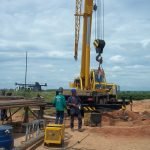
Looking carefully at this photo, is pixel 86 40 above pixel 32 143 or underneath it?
above

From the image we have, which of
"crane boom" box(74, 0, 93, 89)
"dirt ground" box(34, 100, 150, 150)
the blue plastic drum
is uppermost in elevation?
"crane boom" box(74, 0, 93, 89)

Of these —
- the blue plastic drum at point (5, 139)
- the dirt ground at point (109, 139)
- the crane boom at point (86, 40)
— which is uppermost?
the crane boom at point (86, 40)

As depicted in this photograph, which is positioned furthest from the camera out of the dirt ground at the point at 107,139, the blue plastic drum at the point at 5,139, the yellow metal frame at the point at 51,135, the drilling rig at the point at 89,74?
the drilling rig at the point at 89,74

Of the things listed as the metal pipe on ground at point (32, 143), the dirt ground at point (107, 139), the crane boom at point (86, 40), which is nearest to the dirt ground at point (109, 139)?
the dirt ground at point (107, 139)

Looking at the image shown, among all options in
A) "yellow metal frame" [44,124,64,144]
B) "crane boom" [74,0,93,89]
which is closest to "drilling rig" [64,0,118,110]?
"crane boom" [74,0,93,89]

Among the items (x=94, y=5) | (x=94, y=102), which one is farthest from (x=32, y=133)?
(x=94, y=5)

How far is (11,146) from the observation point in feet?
33.6

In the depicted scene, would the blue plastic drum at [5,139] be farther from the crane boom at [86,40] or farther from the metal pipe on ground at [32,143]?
the crane boom at [86,40]

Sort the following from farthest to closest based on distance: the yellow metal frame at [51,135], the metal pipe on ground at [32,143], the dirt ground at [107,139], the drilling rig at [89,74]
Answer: the drilling rig at [89,74], the dirt ground at [107,139], the yellow metal frame at [51,135], the metal pipe on ground at [32,143]

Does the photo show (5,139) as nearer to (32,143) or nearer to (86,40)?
(32,143)

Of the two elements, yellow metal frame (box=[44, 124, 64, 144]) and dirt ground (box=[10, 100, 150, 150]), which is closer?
yellow metal frame (box=[44, 124, 64, 144])

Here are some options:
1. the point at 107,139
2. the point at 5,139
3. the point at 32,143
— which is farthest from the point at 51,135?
the point at 5,139

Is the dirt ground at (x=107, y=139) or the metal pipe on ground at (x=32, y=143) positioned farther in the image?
the dirt ground at (x=107, y=139)

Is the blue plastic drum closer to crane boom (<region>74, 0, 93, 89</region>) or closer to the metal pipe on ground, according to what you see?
the metal pipe on ground
